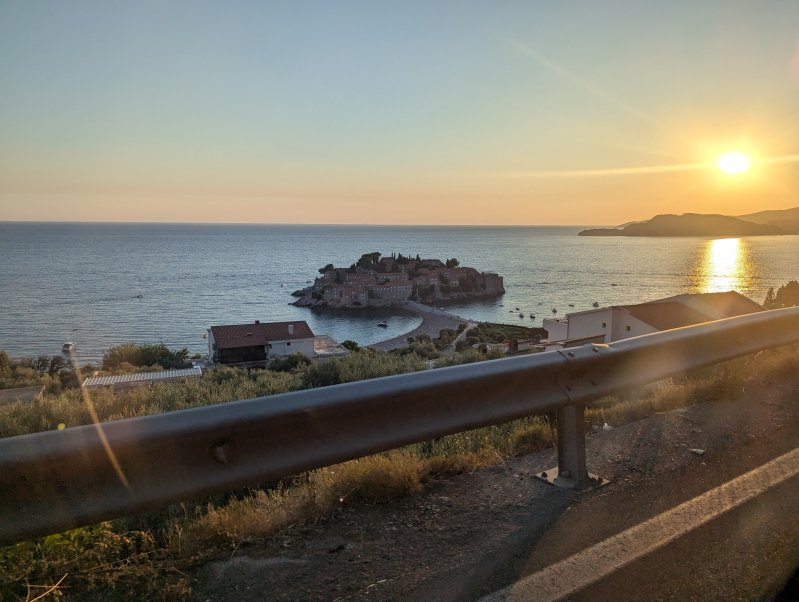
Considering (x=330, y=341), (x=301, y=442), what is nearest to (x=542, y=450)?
(x=301, y=442)

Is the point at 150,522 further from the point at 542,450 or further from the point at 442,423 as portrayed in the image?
the point at 542,450

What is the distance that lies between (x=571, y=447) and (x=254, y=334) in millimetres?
42322

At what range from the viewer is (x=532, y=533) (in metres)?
3.09

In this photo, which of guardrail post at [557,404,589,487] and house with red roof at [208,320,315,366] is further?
house with red roof at [208,320,315,366]

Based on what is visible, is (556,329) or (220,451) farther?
(556,329)

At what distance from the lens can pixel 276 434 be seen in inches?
109

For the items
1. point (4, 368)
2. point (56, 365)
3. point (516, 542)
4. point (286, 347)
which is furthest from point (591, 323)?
point (516, 542)

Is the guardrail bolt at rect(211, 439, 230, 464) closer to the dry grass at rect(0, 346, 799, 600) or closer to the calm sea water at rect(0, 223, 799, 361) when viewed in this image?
the dry grass at rect(0, 346, 799, 600)

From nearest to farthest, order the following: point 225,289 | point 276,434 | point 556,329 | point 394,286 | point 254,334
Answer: point 276,434 < point 556,329 < point 254,334 < point 394,286 < point 225,289

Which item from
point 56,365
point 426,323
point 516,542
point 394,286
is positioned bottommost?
point 426,323

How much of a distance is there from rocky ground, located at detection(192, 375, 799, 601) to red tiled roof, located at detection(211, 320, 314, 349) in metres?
40.7

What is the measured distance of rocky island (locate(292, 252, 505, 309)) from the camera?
96875 mm

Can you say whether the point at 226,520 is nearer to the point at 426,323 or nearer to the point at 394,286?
the point at 426,323

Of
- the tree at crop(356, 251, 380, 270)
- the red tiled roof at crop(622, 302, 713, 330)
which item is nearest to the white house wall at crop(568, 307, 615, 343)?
the red tiled roof at crop(622, 302, 713, 330)
